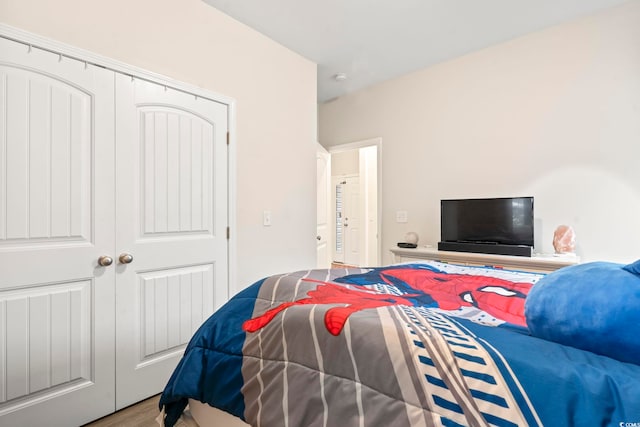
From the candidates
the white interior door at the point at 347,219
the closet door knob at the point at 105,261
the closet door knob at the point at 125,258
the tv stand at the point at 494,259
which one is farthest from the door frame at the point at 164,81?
the white interior door at the point at 347,219

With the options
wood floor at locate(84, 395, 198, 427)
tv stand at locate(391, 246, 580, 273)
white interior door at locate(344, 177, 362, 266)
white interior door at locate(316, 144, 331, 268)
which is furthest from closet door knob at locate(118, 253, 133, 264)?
white interior door at locate(344, 177, 362, 266)

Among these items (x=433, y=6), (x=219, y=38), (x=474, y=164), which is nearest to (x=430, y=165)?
(x=474, y=164)

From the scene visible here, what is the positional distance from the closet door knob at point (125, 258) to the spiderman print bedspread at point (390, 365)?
3.16ft

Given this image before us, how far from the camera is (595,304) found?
2.25 ft

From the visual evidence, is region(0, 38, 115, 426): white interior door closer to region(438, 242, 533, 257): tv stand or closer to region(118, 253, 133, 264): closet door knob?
region(118, 253, 133, 264): closet door knob

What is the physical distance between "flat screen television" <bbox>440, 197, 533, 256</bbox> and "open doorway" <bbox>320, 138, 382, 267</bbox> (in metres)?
3.00

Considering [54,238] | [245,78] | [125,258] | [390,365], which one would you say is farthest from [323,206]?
[390,365]

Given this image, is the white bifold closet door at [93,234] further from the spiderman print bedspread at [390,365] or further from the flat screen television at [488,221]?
the flat screen television at [488,221]

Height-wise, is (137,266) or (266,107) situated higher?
(266,107)

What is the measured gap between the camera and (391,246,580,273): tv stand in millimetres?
2480

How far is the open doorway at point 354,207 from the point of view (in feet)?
21.2

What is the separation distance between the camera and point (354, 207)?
6.69 m

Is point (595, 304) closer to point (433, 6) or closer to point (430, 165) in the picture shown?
point (433, 6)

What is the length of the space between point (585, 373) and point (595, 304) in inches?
6.9
